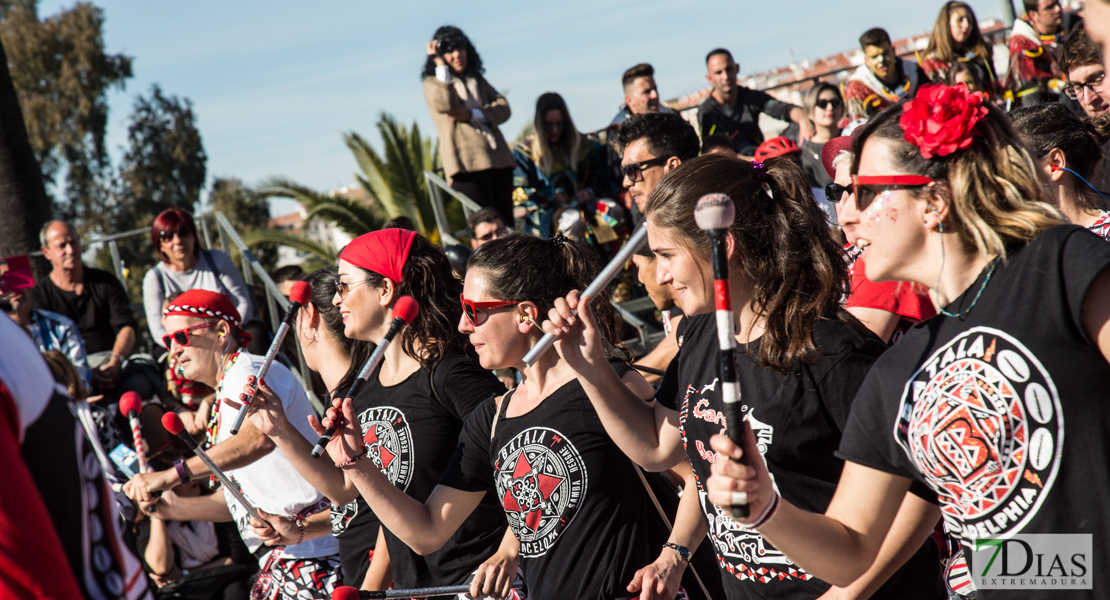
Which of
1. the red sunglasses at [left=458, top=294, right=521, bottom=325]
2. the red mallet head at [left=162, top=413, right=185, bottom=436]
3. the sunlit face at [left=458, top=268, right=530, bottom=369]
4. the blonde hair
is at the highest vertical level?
the blonde hair

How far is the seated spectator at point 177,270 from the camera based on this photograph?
733 cm

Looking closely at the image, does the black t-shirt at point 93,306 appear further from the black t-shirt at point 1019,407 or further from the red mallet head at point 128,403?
the black t-shirt at point 1019,407

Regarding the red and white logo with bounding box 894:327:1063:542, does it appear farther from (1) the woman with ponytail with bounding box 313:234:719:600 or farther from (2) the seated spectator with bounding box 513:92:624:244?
(2) the seated spectator with bounding box 513:92:624:244

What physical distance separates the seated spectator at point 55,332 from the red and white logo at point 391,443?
4582 mm

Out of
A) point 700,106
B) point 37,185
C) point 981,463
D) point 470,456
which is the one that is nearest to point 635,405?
point 470,456

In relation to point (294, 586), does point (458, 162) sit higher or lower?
higher

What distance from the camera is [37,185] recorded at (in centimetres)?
983

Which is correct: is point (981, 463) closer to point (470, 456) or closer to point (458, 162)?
point (470, 456)

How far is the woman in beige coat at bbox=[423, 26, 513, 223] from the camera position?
25.1ft

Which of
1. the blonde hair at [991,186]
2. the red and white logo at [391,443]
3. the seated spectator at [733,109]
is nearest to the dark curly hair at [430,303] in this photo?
the red and white logo at [391,443]

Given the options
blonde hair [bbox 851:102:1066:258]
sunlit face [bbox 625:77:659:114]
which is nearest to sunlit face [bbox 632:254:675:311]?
blonde hair [bbox 851:102:1066:258]

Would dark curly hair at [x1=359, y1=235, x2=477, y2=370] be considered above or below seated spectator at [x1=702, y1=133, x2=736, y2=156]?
below

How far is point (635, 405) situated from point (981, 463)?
3.75ft

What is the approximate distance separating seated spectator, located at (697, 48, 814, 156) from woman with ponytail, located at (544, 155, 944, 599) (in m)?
5.79
